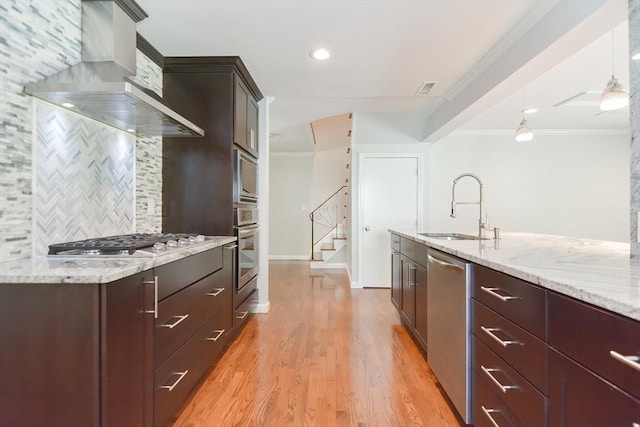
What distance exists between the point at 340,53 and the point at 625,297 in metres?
2.45

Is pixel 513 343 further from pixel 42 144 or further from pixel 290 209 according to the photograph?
pixel 290 209

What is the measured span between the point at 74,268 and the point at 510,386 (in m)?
1.72

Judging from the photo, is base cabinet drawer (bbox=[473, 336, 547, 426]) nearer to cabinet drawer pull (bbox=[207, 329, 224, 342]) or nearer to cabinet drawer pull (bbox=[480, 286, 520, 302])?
cabinet drawer pull (bbox=[480, 286, 520, 302])

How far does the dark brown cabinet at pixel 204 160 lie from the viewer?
2727mm

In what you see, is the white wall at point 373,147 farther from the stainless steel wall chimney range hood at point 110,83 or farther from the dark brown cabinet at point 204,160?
the stainless steel wall chimney range hood at point 110,83

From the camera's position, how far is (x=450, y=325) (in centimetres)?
179

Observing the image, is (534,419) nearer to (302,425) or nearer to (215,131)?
(302,425)

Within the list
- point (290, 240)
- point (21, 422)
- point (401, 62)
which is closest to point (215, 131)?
point (401, 62)

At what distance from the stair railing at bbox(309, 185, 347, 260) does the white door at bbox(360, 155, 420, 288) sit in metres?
2.76

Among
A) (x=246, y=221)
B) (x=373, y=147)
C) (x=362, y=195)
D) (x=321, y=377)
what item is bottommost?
(x=321, y=377)

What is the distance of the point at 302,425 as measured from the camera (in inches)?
67.2

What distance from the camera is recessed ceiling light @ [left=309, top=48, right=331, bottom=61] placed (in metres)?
2.57

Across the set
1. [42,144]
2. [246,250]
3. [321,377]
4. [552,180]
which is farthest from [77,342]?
[552,180]

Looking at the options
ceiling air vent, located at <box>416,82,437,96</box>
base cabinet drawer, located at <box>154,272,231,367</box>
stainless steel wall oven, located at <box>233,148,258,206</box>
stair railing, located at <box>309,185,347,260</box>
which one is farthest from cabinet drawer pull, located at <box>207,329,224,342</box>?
stair railing, located at <box>309,185,347,260</box>
